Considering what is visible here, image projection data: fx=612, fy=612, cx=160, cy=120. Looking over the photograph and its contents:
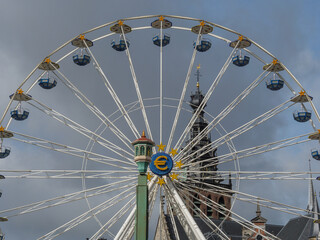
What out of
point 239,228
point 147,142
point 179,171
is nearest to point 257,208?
point 239,228

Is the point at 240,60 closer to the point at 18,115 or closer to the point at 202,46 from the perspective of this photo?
the point at 202,46

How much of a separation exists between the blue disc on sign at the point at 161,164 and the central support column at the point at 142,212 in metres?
6.42

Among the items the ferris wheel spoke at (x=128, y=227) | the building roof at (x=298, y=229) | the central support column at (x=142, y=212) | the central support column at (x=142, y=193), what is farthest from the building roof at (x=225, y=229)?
the central support column at (x=142, y=212)

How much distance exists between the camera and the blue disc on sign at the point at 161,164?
35469 mm

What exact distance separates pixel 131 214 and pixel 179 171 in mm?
5217

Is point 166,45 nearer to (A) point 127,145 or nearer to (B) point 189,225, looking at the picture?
(A) point 127,145

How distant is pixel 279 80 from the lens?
150 feet

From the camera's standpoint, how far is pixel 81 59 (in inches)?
1822

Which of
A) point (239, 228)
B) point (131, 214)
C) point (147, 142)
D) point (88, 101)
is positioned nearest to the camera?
point (147, 142)

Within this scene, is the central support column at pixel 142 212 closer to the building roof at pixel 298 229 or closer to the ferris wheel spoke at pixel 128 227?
the ferris wheel spoke at pixel 128 227

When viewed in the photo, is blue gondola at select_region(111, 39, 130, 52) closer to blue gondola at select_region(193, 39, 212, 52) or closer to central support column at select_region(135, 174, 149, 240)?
blue gondola at select_region(193, 39, 212, 52)

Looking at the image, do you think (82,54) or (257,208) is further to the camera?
(257,208)

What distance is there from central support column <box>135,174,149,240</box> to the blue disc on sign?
6423 mm

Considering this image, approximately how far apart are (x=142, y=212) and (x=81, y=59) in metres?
20.6
